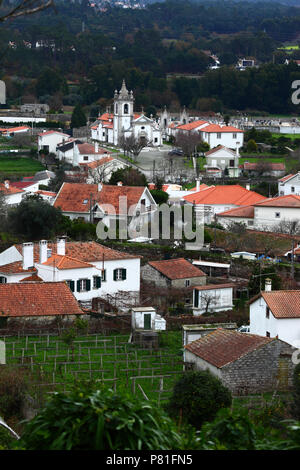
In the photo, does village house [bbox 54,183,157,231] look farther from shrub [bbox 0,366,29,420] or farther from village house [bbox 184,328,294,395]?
shrub [bbox 0,366,29,420]

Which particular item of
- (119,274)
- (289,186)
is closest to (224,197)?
(289,186)

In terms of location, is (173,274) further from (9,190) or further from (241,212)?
(9,190)

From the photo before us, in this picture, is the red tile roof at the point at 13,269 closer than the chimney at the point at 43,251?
No

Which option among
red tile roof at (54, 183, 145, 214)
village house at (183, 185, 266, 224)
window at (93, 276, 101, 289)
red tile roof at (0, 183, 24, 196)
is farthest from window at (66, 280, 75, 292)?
red tile roof at (0, 183, 24, 196)

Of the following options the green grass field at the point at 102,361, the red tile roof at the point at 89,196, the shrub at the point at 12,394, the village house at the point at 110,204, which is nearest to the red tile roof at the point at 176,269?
the green grass field at the point at 102,361

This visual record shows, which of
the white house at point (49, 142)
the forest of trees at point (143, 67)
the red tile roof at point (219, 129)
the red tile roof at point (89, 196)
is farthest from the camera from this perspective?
the forest of trees at point (143, 67)

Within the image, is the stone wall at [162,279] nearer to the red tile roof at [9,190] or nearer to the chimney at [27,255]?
the chimney at [27,255]
